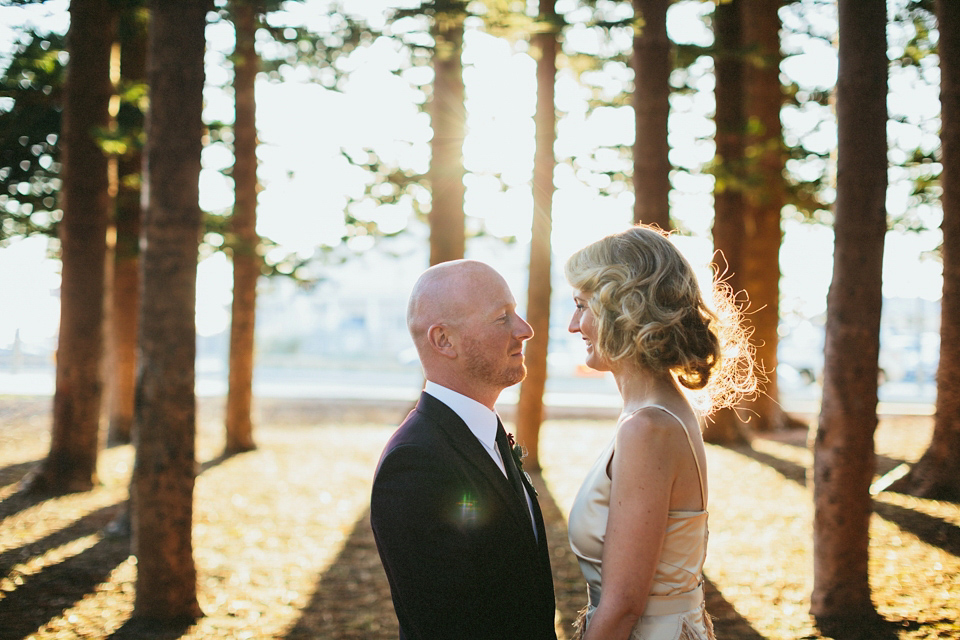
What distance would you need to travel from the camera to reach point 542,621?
2.33 m

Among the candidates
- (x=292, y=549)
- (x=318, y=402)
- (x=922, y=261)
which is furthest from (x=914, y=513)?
(x=318, y=402)

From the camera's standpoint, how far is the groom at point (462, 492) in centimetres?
207

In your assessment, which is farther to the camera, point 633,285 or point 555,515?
point 555,515

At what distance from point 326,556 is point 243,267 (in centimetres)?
718

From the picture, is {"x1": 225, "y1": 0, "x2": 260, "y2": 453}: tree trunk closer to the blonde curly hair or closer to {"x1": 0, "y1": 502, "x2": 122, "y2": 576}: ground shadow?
{"x1": 0, "y1": 502, "x2": 122, "y2": 576}: ground shadow

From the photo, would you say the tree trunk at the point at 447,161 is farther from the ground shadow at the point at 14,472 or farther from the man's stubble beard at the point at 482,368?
the man's stubble beard at the point at 482,368

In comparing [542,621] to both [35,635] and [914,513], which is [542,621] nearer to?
[35,635]

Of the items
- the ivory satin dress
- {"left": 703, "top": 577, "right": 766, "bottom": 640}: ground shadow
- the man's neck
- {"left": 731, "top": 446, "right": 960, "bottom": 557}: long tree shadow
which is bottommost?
{"left": 703, "top": 577, "right": 766, "bottom": 640}: ground shadow

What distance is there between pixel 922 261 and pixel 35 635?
1695cm

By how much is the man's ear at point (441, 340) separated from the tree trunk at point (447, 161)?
7836 mm

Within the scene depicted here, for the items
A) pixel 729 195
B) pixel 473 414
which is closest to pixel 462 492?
pixel 473 414

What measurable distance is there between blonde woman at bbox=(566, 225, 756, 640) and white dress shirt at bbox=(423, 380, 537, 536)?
1.18 ft

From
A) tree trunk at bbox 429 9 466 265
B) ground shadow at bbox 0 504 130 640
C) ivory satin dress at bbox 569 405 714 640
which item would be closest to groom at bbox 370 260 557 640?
ivory satin dress at bbox 569 405 714 640

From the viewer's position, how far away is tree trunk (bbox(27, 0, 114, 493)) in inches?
352
